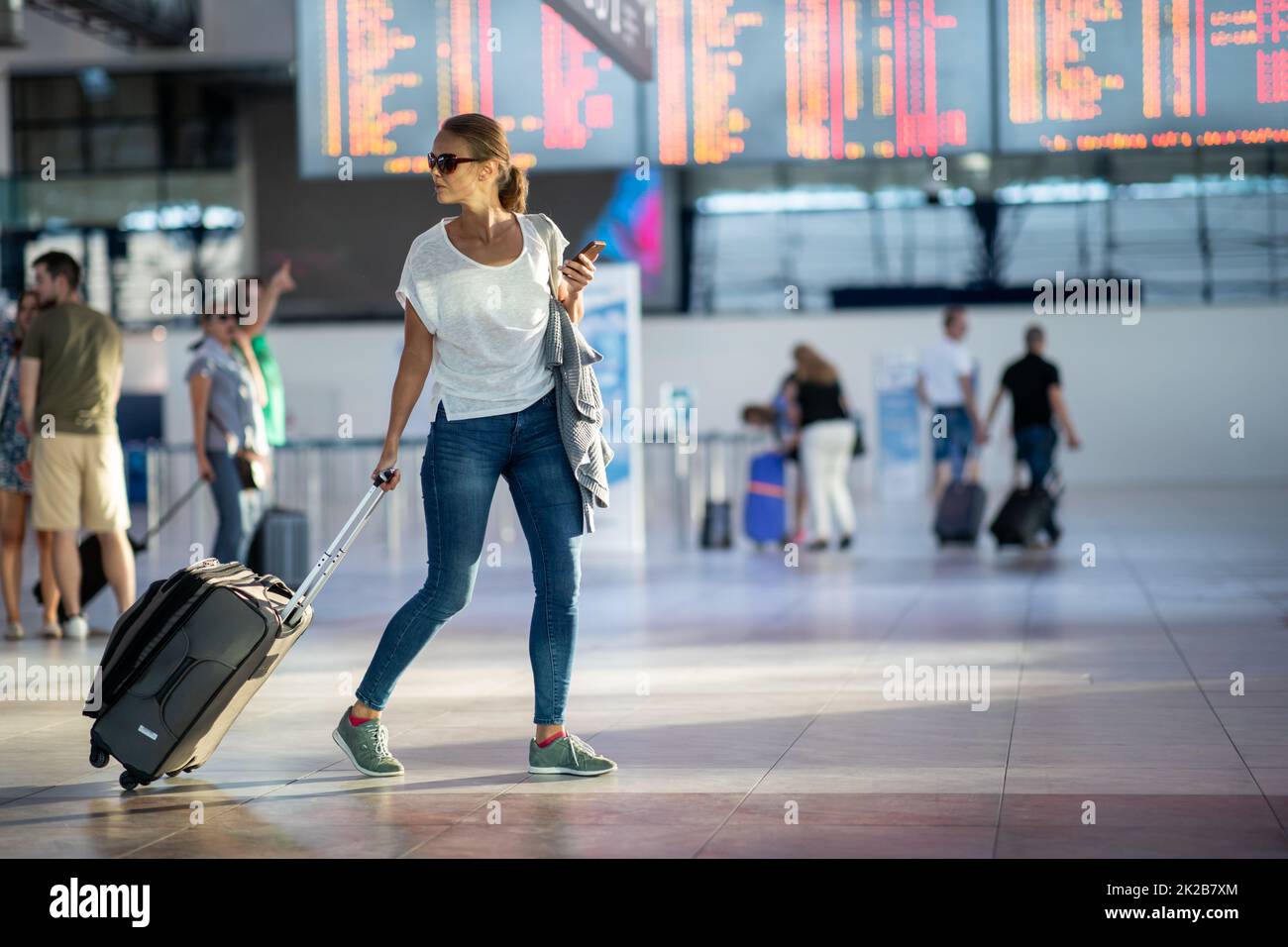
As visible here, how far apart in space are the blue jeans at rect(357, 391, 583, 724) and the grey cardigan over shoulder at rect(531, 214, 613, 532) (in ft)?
0.12

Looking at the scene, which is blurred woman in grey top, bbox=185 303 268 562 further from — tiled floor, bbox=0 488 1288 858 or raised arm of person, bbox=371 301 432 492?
raised arm of person, bbox=371 301 432 492

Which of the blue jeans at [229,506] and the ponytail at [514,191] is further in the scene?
Result: the blue jeans at [229,506]

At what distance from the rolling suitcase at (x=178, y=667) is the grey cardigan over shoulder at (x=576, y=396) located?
0.45 metres

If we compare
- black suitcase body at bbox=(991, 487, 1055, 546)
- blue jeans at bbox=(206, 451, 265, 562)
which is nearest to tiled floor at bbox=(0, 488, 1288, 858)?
blue jeans at bbox=(206, 451, 265, 562)

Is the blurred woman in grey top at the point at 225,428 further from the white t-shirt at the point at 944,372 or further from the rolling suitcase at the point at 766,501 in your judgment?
the white t-shirt at the point at 944,372

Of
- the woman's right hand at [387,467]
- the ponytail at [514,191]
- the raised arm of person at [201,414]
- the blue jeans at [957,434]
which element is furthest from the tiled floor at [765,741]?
the blue jeans at [957,434]

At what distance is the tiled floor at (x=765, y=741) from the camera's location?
333cm

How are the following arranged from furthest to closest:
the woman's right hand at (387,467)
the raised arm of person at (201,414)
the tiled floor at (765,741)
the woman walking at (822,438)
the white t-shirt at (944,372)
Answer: the white t-shirt at (944,372) < the woman walking at (822,438) < the raised arm of person at (201,414) < the woman's right hand at (387,467) < the tiled floor at (765,741)

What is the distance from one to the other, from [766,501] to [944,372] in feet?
5.93

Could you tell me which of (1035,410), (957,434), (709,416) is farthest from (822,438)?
(709,416)

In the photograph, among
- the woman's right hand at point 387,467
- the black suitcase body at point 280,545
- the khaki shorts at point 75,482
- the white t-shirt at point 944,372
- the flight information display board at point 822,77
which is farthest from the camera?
the white t-shirt at point 944,372

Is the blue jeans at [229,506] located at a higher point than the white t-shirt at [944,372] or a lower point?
lower

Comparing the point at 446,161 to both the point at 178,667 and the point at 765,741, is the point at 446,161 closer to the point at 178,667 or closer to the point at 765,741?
the point at 178,667

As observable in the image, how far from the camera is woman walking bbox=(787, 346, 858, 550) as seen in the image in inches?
429
